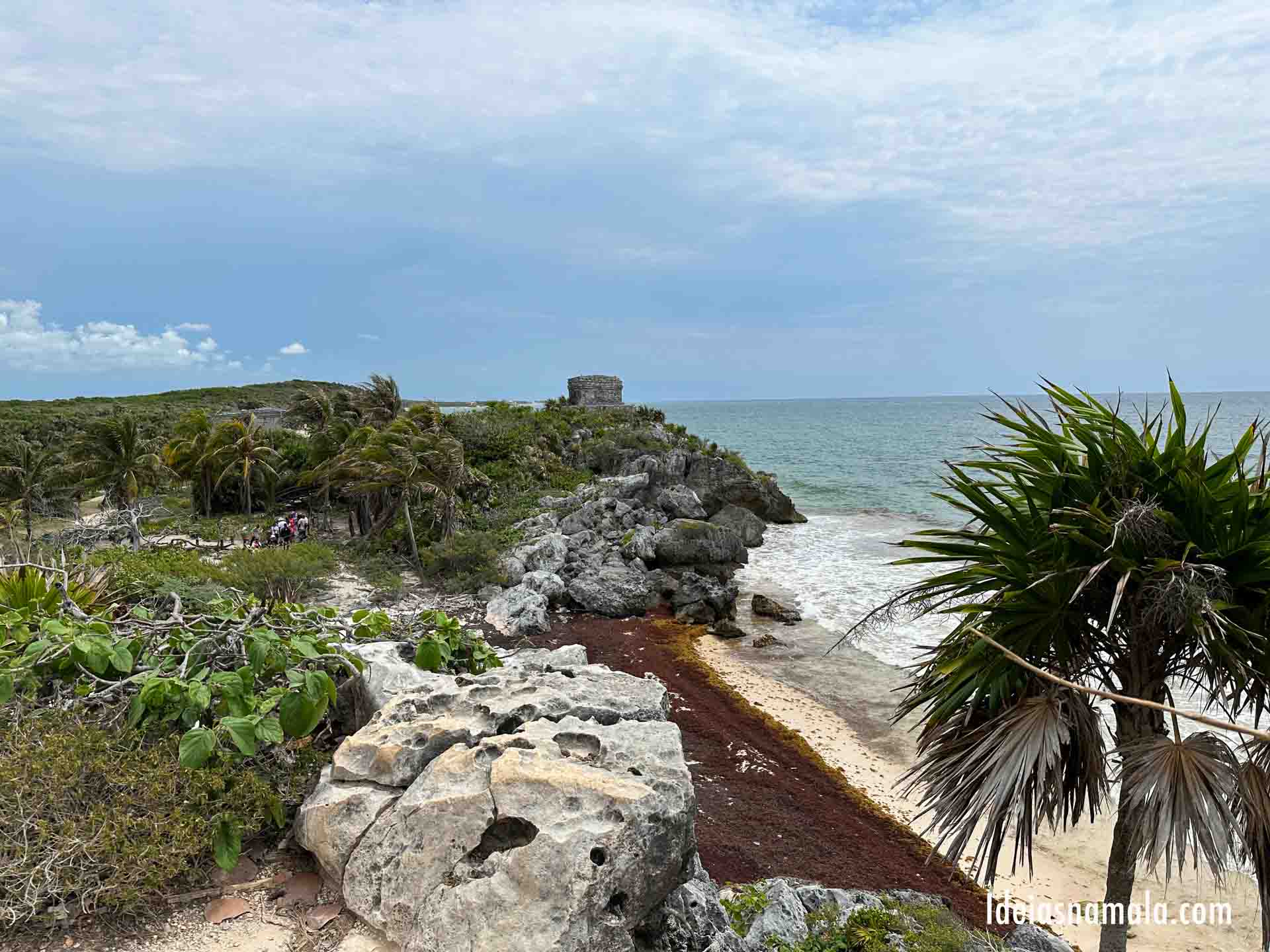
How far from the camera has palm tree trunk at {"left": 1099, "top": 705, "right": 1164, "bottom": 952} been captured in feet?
13.7

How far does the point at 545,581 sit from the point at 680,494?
33.8ft

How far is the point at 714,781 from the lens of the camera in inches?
399

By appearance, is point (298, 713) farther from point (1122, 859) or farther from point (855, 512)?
point (855, 512)

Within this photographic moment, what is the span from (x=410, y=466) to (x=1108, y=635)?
57.6 ft

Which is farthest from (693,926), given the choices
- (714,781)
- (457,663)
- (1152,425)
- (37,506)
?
(37,506)

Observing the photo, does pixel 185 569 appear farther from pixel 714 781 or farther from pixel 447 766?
pixel 447 766

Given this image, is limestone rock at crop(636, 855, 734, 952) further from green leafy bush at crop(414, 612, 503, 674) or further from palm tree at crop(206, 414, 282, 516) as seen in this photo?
palm tree at crop(206, 414, 282, 516)

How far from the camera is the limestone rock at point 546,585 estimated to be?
18125mm

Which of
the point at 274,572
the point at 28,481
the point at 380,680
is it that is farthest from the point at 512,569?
the point at 28,481

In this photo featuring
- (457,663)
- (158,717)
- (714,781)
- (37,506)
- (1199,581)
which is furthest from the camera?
(37,506)

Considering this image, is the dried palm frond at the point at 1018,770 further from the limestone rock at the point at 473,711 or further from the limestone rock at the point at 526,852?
the limestone rock at the point at 473,711

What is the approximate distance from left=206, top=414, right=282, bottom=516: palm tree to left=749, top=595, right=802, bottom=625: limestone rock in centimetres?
1769

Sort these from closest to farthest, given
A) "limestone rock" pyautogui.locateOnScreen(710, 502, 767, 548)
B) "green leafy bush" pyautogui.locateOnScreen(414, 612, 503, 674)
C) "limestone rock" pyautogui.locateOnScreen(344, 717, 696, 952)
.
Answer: "limestone rock" pyautogui.locateOnScreen(344, 717, 696, 952), "green leafy bush" pyautogui.locateOnScreen(414, 612, 503, 674), "limestone rock" pyautogui.locateOnScreen(710, 502, 767, 548)

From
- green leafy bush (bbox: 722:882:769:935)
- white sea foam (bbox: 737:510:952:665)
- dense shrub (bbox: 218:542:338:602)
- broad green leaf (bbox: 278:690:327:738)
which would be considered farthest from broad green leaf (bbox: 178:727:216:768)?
white sea foam (bbox: 737:510:952:665)
